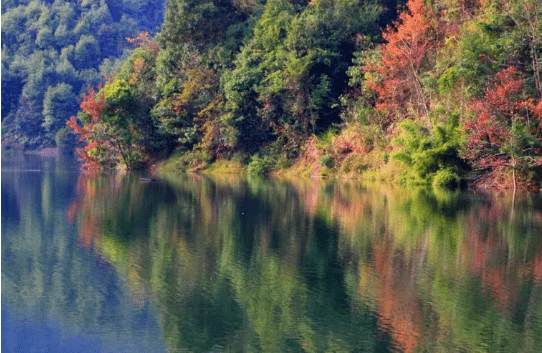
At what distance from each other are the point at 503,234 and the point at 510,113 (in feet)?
41.8

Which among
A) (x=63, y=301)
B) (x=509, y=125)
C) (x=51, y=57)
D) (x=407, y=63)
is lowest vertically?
(x=63, y=301)

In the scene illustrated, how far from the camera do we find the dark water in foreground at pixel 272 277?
1137cm

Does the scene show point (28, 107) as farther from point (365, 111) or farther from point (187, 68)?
point (365, 111)

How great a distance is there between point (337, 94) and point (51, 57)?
59.2 metres

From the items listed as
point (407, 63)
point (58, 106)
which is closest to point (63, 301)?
point (407, 63)

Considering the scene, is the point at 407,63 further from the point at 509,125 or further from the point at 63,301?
the point at 63,301

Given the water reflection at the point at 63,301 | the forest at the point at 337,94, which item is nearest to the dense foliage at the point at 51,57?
the forest at the point at 337,94

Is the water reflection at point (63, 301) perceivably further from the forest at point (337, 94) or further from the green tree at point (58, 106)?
the green tree at point (58, 106)

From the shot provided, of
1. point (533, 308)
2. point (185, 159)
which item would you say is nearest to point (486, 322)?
point (533, 308)

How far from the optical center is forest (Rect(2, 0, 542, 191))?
32031 millimetres

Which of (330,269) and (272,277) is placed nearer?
(272,277)

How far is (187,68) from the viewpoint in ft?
163

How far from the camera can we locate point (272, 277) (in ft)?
49.4

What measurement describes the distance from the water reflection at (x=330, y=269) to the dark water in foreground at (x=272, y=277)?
4 centimetres
